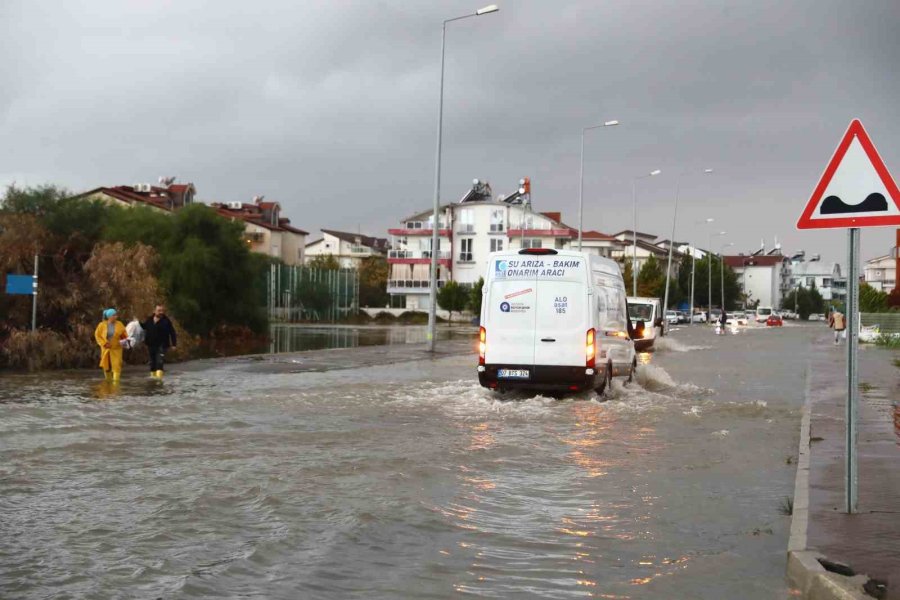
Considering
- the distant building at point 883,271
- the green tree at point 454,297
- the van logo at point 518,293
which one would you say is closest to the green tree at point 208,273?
the van logo at point 518,293

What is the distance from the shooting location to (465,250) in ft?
339

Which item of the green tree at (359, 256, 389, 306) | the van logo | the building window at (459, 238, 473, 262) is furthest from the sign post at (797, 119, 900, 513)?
the green tree at (359, 256, 389, 306)

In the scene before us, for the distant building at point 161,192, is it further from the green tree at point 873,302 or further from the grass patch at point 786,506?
the grass patch at point 786,506

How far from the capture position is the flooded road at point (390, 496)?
614cm

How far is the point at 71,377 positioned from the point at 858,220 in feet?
57.1

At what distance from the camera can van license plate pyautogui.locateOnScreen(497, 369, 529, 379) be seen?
1622 centimetres

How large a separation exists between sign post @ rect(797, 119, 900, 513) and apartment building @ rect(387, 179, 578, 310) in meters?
91.6

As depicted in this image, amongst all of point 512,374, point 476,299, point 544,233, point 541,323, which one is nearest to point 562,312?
point 541,323

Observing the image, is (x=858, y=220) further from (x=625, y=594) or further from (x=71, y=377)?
(x=71, y=377)

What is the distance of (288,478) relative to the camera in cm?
939

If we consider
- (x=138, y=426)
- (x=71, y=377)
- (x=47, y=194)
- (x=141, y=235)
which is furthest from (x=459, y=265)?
(x=138, y=426)

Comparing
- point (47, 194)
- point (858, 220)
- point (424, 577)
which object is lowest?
point (424, 577)

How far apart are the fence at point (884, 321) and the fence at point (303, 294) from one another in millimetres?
40488

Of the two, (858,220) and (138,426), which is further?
(138,426)
